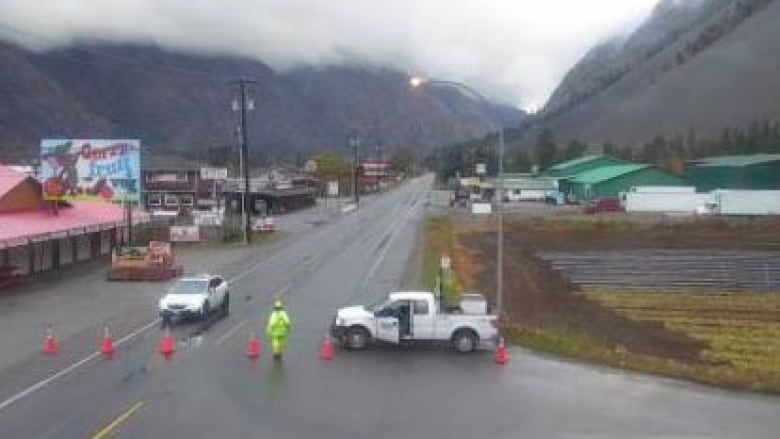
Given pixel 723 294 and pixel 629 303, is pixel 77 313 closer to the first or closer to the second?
pixel 629 303

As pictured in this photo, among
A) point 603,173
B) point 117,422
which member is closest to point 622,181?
point 603,173

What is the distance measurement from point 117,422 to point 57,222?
37.9 m

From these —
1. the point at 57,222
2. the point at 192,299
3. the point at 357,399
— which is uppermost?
the point at 57,222

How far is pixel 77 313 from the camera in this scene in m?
42.4

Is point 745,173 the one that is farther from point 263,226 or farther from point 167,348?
point 167,348

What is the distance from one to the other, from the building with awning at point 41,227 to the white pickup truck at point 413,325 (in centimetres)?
2086

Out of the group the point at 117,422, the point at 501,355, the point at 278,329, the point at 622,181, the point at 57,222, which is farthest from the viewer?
the point at 622,181

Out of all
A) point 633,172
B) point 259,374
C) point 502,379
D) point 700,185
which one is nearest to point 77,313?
point 259,374

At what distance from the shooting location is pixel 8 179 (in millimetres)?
58219

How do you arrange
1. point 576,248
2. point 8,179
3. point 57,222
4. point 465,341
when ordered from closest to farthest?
point 465,341, point 57,222, point 8,179, point 576,248

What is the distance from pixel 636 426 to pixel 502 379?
5970 mm

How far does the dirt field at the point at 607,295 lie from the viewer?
128 feet

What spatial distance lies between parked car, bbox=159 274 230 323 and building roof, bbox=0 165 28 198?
19.2 metres

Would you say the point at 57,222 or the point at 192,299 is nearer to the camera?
the point at 192,299
